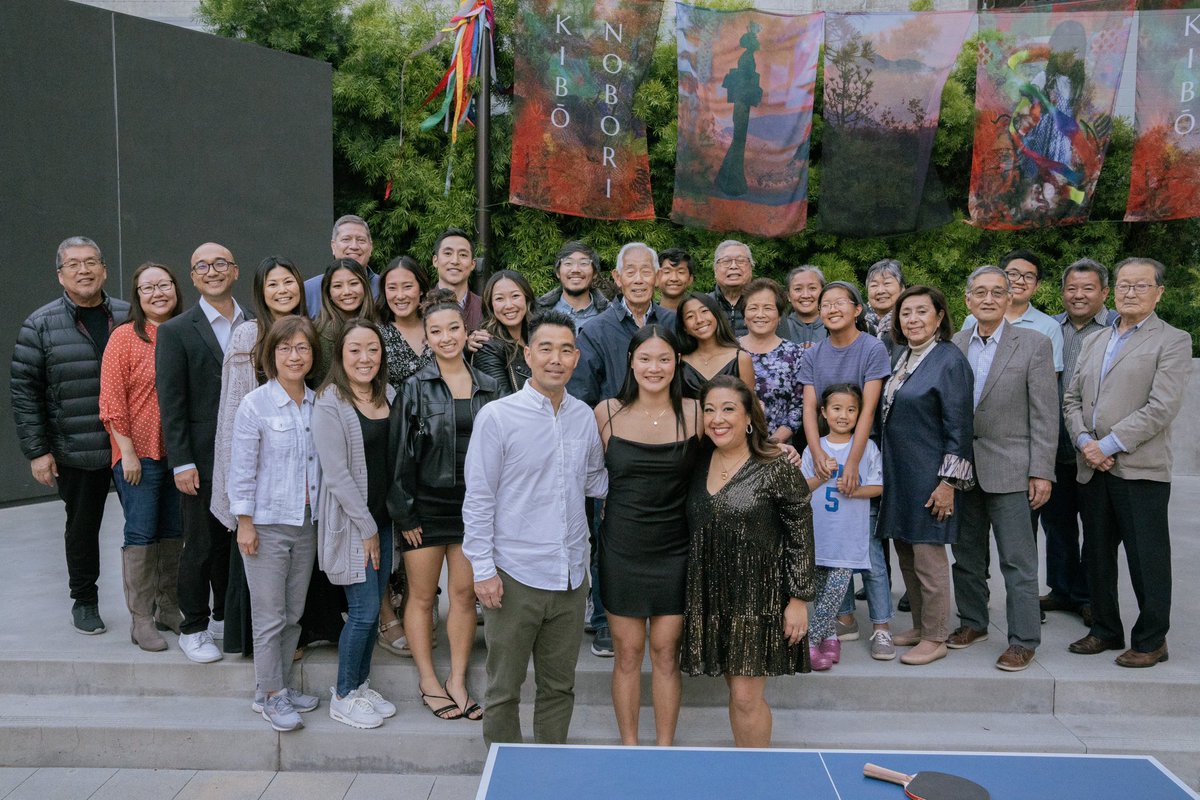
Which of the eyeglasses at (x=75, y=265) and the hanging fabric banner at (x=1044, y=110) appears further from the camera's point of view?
the hanging fabric banner at (x=1044, y=110)

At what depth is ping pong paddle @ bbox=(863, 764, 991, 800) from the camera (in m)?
2.01

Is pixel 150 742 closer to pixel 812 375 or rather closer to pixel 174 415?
pixel 174 415

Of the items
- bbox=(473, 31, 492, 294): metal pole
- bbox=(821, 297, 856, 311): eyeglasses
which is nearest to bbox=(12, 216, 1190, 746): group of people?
bbox=(821, 297, 856, 311): eyeglasses

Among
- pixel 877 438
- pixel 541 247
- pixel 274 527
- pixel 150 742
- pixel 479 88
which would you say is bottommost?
pixel 150 742

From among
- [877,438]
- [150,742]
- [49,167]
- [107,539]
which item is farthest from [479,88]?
[150,742]

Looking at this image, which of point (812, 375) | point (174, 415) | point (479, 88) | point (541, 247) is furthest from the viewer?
point (541, 247)

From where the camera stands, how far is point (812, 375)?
423 cm

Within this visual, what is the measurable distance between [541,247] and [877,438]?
5.78 metres

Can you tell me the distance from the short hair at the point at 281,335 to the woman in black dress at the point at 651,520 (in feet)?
4.16

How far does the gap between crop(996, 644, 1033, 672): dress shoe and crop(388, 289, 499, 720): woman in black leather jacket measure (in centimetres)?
229

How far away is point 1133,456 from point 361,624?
338 cm

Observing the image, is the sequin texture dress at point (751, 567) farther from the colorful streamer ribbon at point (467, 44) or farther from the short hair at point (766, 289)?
the colorful streamer ribbon at point (467, 44)

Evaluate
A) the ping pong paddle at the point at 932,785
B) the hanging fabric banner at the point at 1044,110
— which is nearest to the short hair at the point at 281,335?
the ping pong paddle at the point at 932,785

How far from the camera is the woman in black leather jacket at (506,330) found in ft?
12.9
